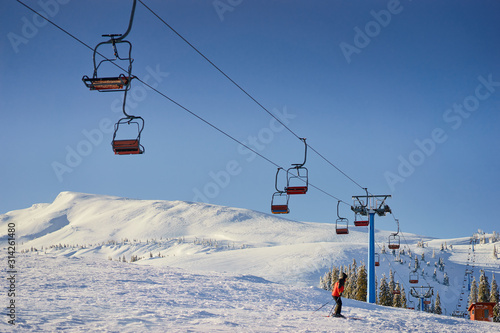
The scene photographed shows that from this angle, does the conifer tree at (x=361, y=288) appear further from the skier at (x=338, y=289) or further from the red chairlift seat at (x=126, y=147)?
the red chairlift seat at (x=126, y=147)

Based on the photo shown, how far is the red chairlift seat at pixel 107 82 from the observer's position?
13.0 metres

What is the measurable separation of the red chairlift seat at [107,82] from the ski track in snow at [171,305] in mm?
6747

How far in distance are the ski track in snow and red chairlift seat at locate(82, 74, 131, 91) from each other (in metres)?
6.75

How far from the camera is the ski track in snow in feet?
52.6

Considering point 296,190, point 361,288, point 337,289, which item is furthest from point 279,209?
point 361,288

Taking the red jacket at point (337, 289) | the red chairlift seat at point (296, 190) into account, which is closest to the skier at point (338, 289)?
the red jacket at point (337, 289)

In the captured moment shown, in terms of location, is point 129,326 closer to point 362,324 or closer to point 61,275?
point 362,324

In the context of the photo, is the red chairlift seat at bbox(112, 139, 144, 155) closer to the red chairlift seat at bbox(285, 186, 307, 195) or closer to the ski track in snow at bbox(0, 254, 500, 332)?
the ski track in snow at bbox(0, 254, 500, 332)

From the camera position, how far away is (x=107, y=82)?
13.0 meters

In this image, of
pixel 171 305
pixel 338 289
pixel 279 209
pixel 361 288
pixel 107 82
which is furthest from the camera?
pixel 361 288

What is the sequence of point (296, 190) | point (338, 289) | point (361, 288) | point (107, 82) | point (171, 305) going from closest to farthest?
1. point (107, 82)
2. point (338, 289)
3. point (171, 305)
4. point (296, 190)
5. point (361, 288)

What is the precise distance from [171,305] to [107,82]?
1122cm

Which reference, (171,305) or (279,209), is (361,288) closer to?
(279,209)

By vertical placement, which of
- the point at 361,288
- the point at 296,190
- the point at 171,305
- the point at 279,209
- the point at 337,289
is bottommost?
the point at 361,288
